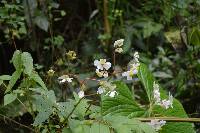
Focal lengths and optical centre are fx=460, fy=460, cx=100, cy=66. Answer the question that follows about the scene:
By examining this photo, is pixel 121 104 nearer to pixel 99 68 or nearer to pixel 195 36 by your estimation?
pixel 99 68

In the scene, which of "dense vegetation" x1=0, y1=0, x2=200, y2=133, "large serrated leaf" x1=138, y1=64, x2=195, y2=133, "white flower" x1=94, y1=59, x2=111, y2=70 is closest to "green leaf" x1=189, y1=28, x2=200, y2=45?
"dense vegetation" x1=0, y1=0, x2=200, y2=133

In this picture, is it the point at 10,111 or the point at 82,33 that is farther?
the point at 82,33

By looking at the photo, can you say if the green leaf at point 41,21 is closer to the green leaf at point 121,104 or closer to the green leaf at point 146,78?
the green leaf at point 146,78

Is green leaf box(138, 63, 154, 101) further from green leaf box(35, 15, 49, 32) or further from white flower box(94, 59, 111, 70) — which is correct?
green leaf box(35, 15, 49, 32)

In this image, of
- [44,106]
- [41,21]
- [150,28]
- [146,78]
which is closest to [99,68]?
[44,106]

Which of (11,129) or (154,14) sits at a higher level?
(154,14)

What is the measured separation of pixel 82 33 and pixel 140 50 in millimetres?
438

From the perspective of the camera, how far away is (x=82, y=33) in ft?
10.7

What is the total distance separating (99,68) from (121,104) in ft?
1.32

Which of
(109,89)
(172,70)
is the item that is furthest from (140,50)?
(109,89)

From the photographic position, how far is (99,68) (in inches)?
50.3

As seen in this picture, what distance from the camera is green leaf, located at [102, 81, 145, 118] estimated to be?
163 centimetres

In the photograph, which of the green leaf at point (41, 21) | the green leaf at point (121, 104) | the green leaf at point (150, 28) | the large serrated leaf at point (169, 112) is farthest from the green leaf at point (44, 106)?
the green leaf at point (150, 28)

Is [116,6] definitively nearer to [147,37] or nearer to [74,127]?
[147,37]
